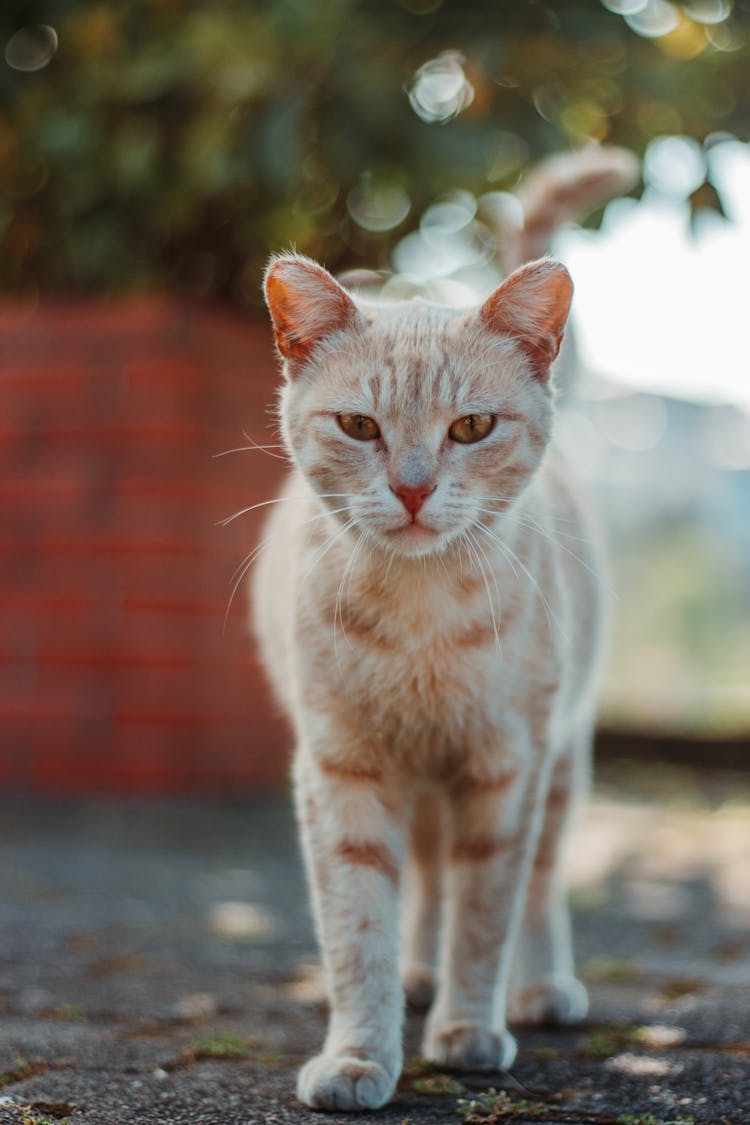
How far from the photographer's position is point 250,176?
3904mm

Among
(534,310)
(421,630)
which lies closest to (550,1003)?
(421,630)

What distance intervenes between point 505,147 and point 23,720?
108 inches

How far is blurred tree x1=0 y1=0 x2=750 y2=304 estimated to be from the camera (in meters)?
3.63

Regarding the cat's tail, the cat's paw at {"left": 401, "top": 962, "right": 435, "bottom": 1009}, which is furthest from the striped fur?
the cat's tail

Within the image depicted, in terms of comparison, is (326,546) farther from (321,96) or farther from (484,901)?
(321,96)

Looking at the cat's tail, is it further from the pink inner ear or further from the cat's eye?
the cat's eye

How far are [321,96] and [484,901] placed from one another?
2.74 meters

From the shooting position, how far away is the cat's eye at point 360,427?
177 cm

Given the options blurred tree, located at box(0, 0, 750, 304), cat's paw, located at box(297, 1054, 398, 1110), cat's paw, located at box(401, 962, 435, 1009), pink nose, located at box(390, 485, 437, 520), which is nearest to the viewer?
cat's paw, located at box(297, 1054, 398, 1110)

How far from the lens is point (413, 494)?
1687 millimetres

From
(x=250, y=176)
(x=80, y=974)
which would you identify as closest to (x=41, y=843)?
(x=80, y=974)

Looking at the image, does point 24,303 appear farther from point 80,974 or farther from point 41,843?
point 80,974

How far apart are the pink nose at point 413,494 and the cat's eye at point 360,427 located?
0.11m

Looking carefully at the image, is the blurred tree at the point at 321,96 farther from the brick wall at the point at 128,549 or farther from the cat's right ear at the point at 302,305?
the cat's right ear at the point at 302,305
